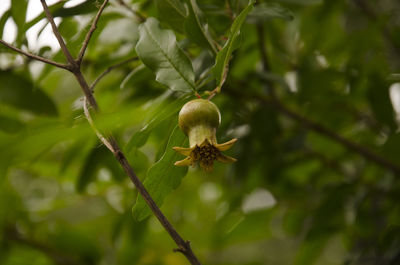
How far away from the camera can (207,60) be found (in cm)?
85

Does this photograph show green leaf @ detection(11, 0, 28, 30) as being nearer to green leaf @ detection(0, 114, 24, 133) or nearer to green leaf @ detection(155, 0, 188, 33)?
green leaf @ detection(0, 114, 24, 133)

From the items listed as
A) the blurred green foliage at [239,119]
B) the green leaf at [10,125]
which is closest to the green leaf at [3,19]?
the blurred green foliage at [239,119]

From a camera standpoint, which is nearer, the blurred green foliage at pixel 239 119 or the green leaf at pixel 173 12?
the green leaf at pixel 173 12

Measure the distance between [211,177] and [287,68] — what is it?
0.57m

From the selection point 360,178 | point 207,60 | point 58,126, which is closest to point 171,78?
point 207,60

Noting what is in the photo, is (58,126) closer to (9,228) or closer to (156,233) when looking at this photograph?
(9,228)

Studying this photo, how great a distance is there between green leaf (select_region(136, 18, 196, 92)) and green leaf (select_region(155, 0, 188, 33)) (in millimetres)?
48

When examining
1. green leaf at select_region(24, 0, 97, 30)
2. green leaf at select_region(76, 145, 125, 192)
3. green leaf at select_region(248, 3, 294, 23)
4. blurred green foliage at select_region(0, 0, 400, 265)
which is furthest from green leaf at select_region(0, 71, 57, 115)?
green leaf at select_region(248, 3, 294, 23)

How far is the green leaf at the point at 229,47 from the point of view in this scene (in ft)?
1.99

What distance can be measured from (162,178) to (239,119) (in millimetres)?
512

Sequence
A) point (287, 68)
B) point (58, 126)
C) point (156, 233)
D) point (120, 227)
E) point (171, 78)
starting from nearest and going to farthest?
point (58, 126)
point (171, 78)
point (120, 227)
point (287, 68)
point (156, 233)

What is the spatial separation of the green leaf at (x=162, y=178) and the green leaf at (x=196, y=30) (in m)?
0.16

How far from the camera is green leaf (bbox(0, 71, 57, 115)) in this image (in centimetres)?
108

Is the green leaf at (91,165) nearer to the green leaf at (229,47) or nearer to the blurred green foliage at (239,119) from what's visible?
the blurred green foliage at (239,119)
